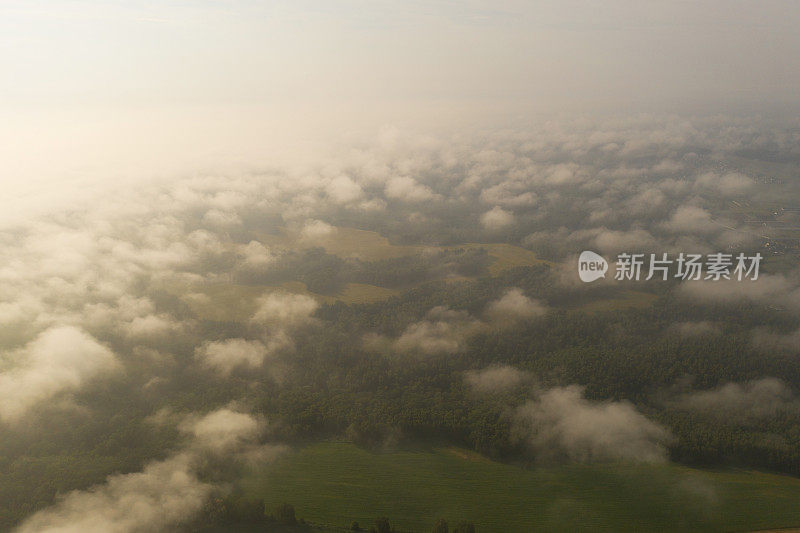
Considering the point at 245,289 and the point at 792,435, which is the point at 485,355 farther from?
the point at 245,289

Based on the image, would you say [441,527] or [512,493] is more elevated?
[512,493]

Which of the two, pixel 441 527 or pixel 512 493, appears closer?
pixel 441 527

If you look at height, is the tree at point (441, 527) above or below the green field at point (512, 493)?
below

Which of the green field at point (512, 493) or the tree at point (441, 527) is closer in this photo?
the tree at point (441, 527)

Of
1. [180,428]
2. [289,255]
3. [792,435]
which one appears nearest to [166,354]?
[180,428]

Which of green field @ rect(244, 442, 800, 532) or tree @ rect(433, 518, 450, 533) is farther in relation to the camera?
green field @ rect(244, 442, 800, 532)

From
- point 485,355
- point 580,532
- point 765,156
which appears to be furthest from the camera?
point 765,156

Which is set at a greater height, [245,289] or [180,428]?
[245,289]

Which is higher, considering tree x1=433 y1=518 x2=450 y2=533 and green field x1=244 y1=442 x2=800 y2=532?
green field x1=244 y1=442 x2=800 y2=532
